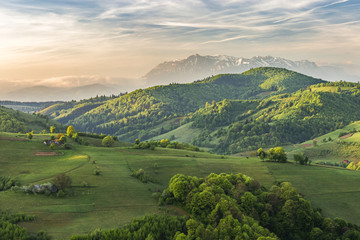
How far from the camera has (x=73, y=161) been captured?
112125 mm

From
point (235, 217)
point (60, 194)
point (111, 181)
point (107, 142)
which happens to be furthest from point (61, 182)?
point (107, 142)

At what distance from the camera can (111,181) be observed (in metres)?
93.9

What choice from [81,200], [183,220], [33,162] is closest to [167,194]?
[183,220]

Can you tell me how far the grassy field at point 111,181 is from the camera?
67.6 metres

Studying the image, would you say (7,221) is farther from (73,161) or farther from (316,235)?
(316,235)

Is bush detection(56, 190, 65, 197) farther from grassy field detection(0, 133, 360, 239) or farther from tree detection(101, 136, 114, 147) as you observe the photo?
tree detection(101, 136, 114, 147)

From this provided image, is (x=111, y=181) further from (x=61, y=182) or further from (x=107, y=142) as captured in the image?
(x=107, y=142)

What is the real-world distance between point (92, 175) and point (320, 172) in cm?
Answer: 10581

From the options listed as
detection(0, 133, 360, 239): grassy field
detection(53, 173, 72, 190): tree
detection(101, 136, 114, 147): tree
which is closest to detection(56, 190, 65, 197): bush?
detection(0, 133, 360, 239): grassy field

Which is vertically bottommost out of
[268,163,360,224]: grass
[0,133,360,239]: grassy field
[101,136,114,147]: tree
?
[268,163,360,224]: grass

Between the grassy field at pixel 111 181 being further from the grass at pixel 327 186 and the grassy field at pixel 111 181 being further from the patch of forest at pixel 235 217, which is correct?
the patch of forest at pixel 235 217

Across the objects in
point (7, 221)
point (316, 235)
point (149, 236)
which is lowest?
point (316, 235)

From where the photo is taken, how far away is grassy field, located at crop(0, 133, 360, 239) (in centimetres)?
6762

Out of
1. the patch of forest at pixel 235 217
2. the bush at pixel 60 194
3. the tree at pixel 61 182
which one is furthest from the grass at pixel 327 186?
the bush at pixel 60 194
